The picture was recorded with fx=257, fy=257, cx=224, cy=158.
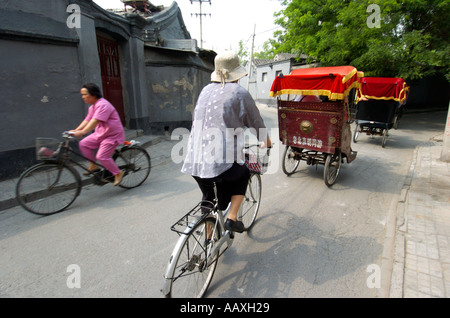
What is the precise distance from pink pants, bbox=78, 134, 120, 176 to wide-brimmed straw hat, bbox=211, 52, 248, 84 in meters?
2.66

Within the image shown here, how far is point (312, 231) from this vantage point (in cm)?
330

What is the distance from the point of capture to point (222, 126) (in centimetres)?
209

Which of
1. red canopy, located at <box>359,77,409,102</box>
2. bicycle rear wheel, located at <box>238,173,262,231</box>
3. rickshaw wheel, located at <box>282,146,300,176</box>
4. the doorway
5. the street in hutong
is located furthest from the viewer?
red canopy, located at <box>359,77,409,102</box>

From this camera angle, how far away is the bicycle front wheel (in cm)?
345

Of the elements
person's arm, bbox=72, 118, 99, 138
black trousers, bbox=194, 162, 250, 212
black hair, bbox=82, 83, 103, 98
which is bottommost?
black trousers, bbox=194, 162, 250, 212

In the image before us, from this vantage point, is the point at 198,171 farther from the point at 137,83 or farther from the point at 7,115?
the point at 137,83

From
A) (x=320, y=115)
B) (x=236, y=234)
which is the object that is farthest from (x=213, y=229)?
(x=320, y=115)

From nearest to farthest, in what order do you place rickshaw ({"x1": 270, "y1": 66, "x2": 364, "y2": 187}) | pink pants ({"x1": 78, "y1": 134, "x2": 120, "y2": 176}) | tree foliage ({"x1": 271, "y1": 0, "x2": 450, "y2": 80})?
pink pants ({"x1": 78, "y1": 134, "x2": 120, "y2": 176})
rickshaw ({"x1": 270, "y1": 66, "x2": 364, "y2": 187})
tree foliage ({"x1": 271, "y1": 0, "x2": 450, "y2": 80})

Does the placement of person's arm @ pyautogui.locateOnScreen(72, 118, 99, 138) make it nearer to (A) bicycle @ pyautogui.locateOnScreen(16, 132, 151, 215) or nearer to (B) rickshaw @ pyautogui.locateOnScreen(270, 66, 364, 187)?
(A) bicycle @ pyautogui.locateOnScreen(16, 132, 151, 215)

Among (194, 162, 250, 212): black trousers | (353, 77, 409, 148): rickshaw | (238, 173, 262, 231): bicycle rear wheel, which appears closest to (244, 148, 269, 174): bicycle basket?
(194, 162, 250, 212): black trousers

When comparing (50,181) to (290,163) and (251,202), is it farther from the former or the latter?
(290,163)

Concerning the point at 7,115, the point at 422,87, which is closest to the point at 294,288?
the point at 7,115
